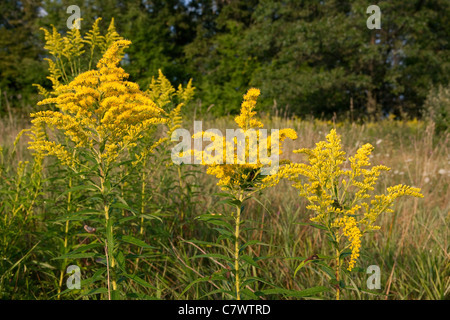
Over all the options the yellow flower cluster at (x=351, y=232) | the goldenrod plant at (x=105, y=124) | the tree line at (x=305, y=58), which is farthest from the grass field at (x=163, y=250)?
Answer: the tree line at (x=305, y=58)

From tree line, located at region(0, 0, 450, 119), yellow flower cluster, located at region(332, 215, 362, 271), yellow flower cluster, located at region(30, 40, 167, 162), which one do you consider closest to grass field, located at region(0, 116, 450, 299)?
yellow flower cluster, located at region(30, 40, 167, 162)

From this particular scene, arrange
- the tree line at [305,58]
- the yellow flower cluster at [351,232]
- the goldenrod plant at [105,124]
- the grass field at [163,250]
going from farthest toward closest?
the tree line at [305,58], the grass field at [163,250], the goldenrod plant at [105,124], the yellow flower cluster at [351,232]

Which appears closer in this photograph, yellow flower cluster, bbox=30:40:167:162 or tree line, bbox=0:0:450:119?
yellow flower cluster, bbox=30:40:167:162

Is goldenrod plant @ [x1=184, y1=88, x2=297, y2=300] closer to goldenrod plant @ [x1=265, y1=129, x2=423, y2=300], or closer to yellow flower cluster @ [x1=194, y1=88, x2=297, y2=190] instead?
yellow flower cluster @ [x1=194, y1=88, x2=297, y2=190]

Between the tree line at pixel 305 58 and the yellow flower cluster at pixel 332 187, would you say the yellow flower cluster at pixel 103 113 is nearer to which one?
the yellow flower cluster at pixel 332 187

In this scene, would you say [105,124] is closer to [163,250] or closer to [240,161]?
[240,161]

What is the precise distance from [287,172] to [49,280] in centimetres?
229

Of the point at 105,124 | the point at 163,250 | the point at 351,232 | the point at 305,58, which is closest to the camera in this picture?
the point at 351,232

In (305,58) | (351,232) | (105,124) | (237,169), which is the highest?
(305,58)

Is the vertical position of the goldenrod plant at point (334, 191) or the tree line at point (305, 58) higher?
the tree line at point (305, 58)

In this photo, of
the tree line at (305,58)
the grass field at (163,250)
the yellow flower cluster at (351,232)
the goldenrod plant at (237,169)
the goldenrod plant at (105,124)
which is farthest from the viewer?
the tree line at (305,58)
